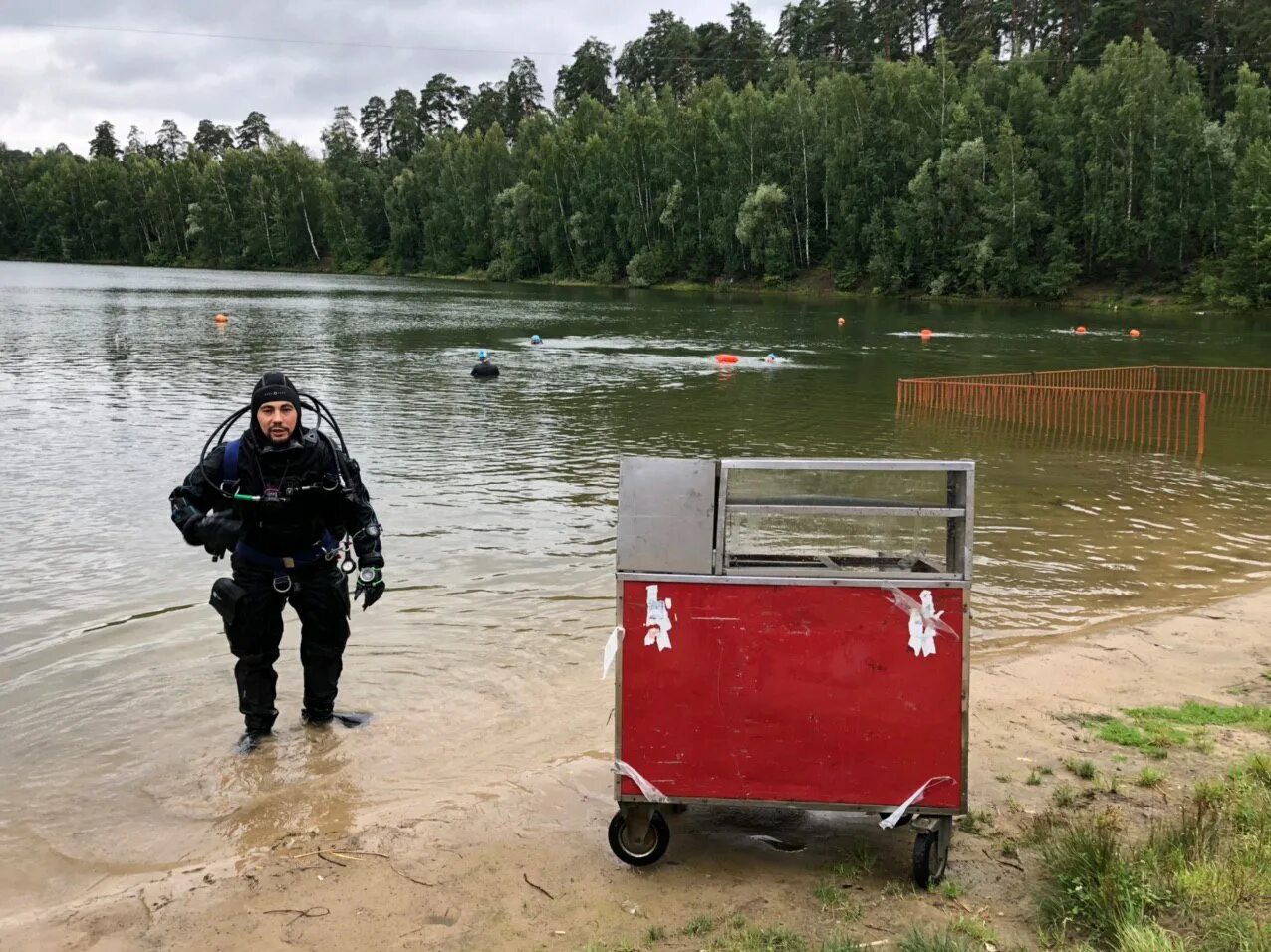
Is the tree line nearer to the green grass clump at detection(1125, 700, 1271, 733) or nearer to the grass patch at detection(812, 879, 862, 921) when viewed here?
the green grass clump at detection(1125, 700, 1271, 733)

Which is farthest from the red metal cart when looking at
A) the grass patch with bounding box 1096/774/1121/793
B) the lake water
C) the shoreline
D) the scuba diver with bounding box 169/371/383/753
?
the shoreline

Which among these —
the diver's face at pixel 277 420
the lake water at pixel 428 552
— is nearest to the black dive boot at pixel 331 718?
the lake water at pixel 428 552

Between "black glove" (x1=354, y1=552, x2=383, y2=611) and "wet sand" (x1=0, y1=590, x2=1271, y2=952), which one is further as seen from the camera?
"black glove" (x1=354, y1=552, x2=383, y2=611)

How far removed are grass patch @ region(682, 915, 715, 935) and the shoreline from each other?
185 feet

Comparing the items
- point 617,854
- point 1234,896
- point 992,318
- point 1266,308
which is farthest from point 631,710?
point 1266,308

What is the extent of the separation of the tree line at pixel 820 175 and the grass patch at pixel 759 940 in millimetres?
59161

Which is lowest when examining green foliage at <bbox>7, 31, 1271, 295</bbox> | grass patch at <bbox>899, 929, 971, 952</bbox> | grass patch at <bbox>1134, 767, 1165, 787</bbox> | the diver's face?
grass patch at <bbox>1134, 767, 1165, 787</bbox>

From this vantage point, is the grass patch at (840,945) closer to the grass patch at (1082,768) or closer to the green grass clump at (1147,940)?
the green grass clump at (1147,940)

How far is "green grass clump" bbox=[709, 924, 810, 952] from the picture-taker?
11.6ft

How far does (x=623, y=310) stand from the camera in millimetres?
54875

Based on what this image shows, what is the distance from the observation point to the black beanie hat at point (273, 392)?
17.5 ft

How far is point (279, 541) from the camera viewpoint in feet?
18.2

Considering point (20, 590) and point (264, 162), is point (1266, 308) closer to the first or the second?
point (20, 590)

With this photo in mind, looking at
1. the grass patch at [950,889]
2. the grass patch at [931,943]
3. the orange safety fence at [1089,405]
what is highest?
the orange safety fence at [1089,405]
